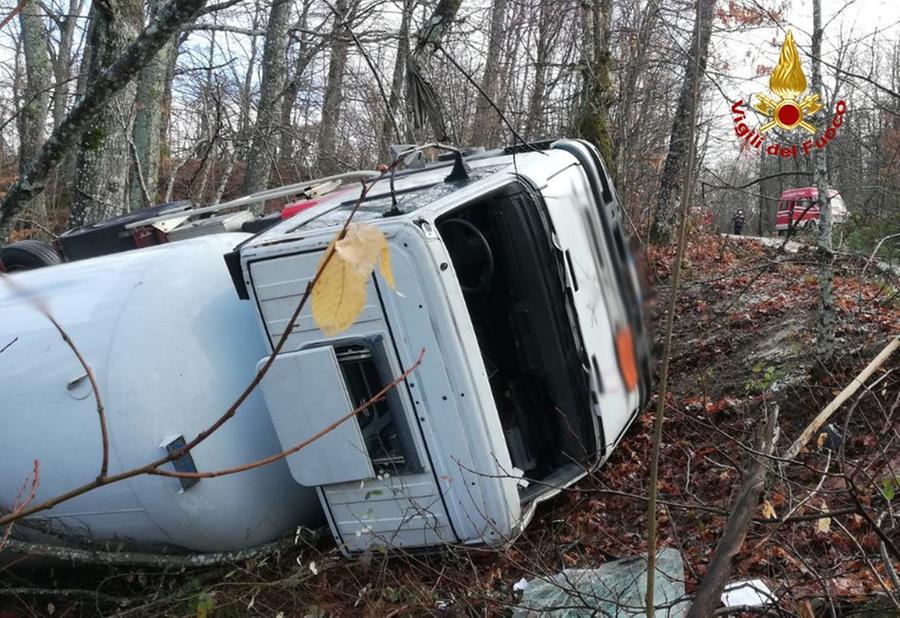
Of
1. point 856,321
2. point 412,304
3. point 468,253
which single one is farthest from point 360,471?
point 856,321

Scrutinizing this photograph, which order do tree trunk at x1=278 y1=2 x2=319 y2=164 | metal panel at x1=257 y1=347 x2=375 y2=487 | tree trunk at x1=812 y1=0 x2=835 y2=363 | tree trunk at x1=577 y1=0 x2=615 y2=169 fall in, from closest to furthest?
metal panel at x1=257 y1=347 x2=375 y2=487, tree trunk at x1=812 y1=0 x2=835 y2=363, tree trunk at x1=577 y1=0 x2=615 y2=169, tree trunk at x1=278 y1=2 x2=319 y2=164

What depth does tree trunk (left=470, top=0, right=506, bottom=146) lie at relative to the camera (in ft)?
37.3

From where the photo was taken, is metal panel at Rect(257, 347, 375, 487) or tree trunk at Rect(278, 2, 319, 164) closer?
metal panel at Rect(257, 347, 375, 487)

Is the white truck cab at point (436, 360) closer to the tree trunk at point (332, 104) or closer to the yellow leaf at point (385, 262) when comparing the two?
the yellow leaf at point (385, 262)

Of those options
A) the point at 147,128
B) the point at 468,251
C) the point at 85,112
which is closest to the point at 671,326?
the point at 85,112

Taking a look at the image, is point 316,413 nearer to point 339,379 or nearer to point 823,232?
point 339,379

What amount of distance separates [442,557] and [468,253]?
157 centimetres

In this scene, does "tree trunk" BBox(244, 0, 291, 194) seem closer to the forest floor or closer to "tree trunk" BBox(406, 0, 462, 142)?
"tree trunk" BBox(406, 0, 462, 142)

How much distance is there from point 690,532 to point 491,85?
10686mm

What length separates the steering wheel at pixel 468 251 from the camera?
409 centimetres

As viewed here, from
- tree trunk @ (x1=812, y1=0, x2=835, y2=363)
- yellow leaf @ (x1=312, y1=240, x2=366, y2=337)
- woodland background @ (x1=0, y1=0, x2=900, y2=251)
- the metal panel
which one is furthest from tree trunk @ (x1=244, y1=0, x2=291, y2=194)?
yellow leaf @ (x1=312, y1=240, x2=366, y2=337)

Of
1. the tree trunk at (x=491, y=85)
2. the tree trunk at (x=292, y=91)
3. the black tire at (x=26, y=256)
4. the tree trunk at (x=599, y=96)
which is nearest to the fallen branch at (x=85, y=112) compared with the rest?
the black tire at (x=26, y=256)

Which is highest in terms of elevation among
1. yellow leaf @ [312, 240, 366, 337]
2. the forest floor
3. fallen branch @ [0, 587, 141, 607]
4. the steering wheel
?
yellow leaf @ [312, 240, 366, 337]

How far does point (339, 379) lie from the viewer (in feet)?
11.0
